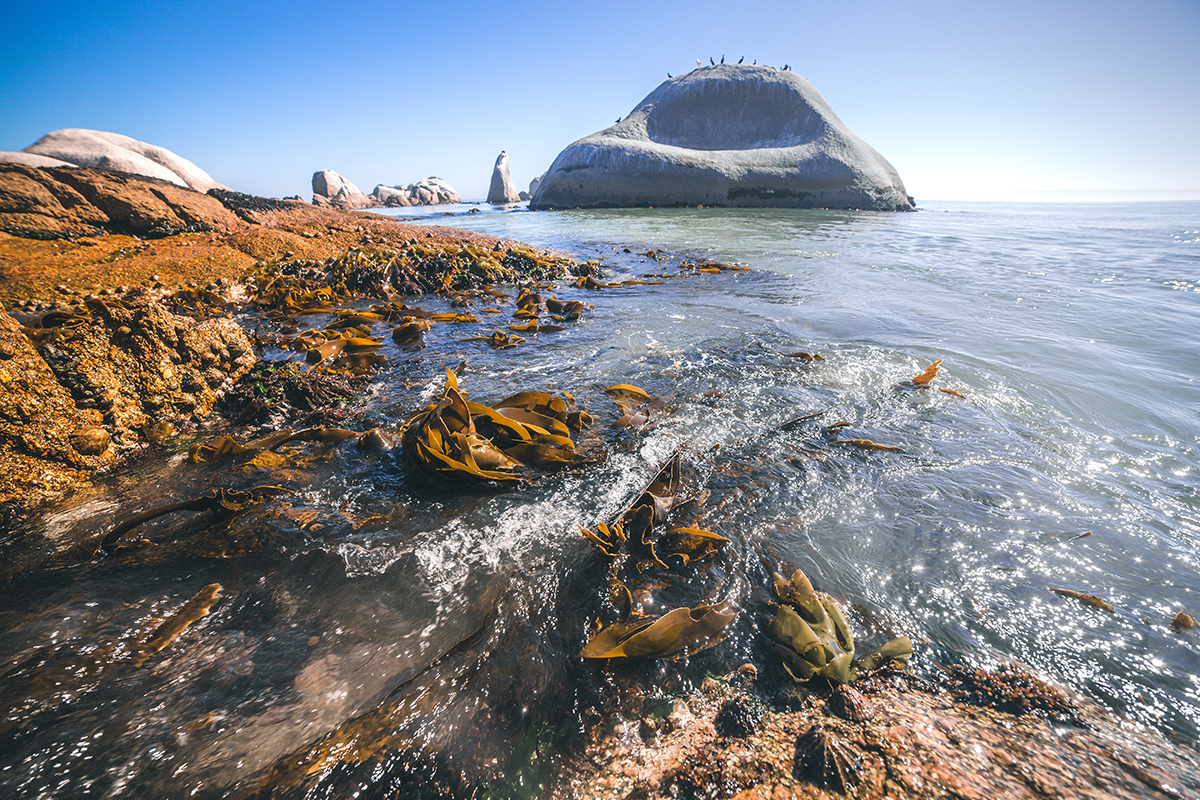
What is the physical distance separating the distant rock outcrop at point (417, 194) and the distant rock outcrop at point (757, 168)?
26524mm

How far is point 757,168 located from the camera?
38219 millimetres

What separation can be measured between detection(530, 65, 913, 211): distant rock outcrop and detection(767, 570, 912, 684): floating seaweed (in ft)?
136

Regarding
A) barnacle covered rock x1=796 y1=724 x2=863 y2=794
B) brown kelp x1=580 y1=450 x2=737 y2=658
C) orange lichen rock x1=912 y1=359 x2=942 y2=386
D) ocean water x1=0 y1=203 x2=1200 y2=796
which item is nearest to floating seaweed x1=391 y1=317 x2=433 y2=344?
ocean water x1=0 y1=203 x2=1200 y2=796

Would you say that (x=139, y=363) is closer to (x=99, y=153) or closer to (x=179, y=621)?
(x=179, y=621)

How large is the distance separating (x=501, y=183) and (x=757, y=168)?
44.6 metres

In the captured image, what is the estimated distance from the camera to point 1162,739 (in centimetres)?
123

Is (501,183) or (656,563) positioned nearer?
(656,563)

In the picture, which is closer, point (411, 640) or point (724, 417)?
point (411, 640)

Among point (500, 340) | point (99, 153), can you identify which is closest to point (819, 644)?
point (500, 340)

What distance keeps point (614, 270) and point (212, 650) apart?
28.2 feet

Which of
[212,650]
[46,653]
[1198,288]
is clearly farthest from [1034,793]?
[1198,288]

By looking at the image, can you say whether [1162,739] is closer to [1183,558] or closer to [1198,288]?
[1183,558]

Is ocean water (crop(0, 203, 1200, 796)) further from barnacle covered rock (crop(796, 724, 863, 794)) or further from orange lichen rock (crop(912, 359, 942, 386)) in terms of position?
barnacle covered rock (crop(796, 724, 863, 794))

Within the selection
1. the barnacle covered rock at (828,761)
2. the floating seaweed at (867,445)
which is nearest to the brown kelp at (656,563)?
the barnacle covered rock at (828,761)
